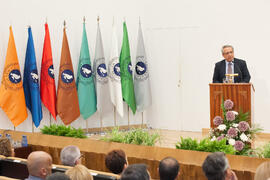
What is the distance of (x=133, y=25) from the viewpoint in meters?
9.09

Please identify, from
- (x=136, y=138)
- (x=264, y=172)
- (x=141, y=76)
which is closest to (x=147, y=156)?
(x=136, y=138)

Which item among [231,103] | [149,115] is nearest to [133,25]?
[149,115]

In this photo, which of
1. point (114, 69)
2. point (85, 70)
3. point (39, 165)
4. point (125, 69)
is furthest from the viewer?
point (125, 69)

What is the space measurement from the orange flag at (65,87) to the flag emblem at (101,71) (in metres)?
0.50

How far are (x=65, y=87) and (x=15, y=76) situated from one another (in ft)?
2.97

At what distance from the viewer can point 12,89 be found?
7652 millimetres

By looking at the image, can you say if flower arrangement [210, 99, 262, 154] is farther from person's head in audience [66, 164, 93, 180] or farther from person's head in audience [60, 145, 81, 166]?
person's head in audience [66, 164, 93, 180]

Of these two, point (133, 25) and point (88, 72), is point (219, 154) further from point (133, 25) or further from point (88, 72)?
point (133, 25)

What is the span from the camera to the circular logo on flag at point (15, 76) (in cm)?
763

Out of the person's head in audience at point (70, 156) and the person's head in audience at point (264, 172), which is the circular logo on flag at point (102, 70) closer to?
the person's head in audience at point (70, 156)

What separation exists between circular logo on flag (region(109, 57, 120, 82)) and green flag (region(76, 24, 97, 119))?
39cm

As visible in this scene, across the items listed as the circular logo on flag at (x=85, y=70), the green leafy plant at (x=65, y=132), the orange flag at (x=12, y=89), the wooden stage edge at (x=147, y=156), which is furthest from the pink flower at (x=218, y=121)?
the orange flag at (x=12, y=89)

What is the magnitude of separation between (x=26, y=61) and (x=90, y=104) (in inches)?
56.8

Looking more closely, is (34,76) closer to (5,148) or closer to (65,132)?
(65,132)
